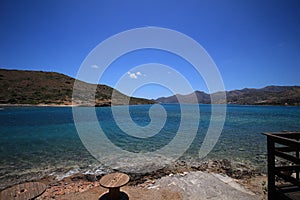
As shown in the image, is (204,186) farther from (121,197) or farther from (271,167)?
(121,197)

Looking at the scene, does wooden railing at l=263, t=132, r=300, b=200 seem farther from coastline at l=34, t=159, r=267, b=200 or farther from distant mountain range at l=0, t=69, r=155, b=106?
distant mountain range at l=0, t=69, r=155, b=106

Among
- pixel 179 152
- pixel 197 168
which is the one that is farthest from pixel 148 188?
pixel 179 152

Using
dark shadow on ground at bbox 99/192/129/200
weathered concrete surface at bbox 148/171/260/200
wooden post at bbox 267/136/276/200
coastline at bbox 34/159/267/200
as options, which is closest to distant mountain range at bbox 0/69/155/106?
coastline at bbox 34/159/267/200

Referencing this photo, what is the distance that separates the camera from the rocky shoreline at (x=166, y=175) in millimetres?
7227

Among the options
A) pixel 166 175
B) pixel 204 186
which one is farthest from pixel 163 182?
pixel 204 186

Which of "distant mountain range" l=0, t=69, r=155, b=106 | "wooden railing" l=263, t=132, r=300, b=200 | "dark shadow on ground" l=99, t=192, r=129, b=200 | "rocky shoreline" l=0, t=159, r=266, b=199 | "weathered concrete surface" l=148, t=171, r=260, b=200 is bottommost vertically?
"rocky shoreline" l=0, t=159, r=266, b=199

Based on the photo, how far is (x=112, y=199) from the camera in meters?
6.12

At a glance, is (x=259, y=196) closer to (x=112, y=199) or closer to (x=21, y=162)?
(x=112, y=199)

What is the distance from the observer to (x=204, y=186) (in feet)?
23.5

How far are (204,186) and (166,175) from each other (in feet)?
7.20

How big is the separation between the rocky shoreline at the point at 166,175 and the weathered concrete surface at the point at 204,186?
370 millimetres

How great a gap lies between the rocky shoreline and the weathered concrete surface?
0.37 m

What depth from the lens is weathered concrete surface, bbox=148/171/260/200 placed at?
6.26 m

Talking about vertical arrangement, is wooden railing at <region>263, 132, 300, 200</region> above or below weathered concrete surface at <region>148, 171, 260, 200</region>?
above
